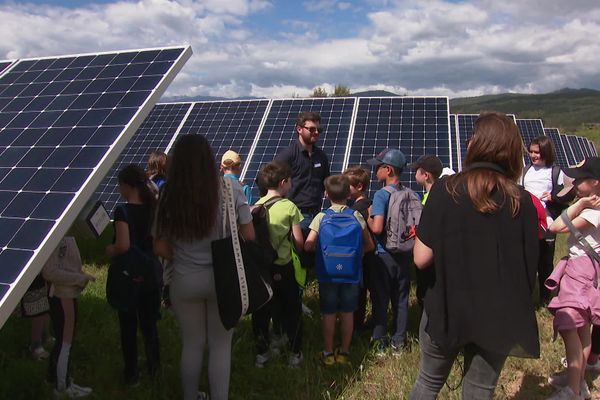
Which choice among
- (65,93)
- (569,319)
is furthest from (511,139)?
(65,93)

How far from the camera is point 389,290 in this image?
4.39 m

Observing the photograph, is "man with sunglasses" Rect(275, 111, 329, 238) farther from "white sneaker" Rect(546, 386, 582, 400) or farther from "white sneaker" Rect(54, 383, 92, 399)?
"white sneaker" Rect(546, 386, 582, 400)

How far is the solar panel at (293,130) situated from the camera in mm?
8188

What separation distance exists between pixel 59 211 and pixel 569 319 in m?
3.42

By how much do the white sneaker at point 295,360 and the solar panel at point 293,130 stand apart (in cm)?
363

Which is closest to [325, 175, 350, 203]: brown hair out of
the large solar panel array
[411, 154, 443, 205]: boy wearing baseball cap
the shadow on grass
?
[411, 154, 443, 205]: boy wearing baseball cap

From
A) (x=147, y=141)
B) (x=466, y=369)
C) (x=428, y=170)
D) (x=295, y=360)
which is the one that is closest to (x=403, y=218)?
(x=428, y=170)

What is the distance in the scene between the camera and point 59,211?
8.78 ft

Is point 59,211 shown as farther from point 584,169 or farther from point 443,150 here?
point 443,150

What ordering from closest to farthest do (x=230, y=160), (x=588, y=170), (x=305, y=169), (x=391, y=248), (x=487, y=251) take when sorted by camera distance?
(x=487, y=251), (x=588, y=170), (x=391, y=248), (x=230, y=160), (x=305, y=169)

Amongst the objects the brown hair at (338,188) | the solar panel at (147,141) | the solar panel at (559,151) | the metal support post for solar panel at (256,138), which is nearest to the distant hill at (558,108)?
the solar panel at (559,151)

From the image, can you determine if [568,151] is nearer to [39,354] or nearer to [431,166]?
[431,166]

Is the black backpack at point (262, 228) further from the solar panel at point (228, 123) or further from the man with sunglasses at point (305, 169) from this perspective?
the solar panel at point (228, 123)

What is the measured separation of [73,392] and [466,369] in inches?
111
